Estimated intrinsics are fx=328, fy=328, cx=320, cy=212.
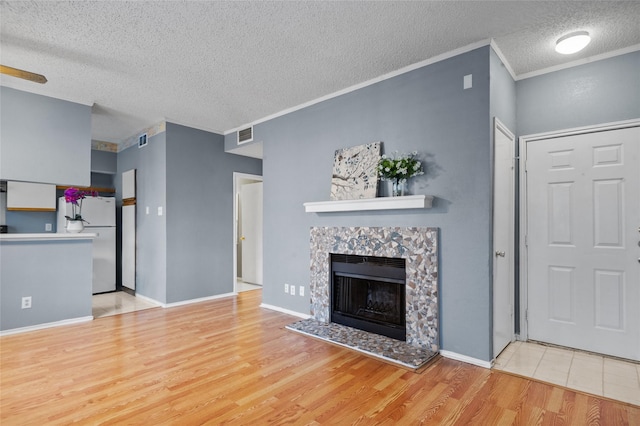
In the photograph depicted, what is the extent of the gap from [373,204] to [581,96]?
217cm

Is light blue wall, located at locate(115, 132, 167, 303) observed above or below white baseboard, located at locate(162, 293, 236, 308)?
above

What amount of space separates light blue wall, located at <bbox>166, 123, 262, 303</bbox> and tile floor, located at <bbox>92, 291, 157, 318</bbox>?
21.1 inches

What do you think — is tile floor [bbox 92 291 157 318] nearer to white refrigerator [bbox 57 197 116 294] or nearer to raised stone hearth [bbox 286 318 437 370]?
white refrigerator [bbox 57 197 116 294]

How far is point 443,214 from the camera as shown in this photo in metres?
2.99

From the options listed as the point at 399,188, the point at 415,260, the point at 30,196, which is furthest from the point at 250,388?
the point at 30,196

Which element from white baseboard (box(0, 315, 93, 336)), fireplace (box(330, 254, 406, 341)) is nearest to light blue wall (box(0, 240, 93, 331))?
white baseboard (box(0, 315, 93, 336))

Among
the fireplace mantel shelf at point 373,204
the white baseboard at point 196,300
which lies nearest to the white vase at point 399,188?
the fireplace mantel shelf at point 373,204

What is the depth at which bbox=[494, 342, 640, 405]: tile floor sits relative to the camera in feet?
7.73

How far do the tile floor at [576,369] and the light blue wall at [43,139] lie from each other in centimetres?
516

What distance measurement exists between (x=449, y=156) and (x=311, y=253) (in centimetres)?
195

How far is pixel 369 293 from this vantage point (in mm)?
3611

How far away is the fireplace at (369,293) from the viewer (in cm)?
326

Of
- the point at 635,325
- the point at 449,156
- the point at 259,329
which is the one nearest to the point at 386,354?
the point at 259,329

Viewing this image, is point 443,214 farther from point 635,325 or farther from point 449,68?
point 635,325
